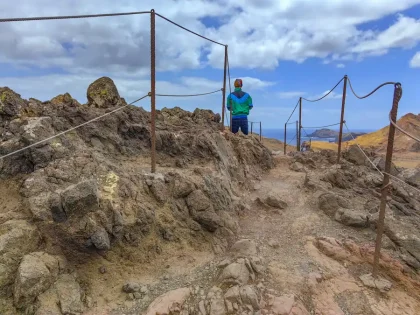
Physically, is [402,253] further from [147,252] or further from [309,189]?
[147,252]

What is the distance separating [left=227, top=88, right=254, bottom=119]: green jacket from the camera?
952 centimetres

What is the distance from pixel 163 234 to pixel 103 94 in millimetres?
3887

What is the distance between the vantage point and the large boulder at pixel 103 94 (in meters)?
7.34

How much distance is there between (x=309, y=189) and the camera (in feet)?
24.9

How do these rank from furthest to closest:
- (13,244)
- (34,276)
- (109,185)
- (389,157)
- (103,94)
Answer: (103,94) < (109,185) < (389,157) < (13,244) < (34,276)

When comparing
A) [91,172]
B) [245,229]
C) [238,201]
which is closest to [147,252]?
[91,172]

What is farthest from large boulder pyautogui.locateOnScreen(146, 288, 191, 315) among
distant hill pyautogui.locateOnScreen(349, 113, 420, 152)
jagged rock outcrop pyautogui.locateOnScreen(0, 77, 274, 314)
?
distant hill pyautogui.locateOnScreen(349, 113, 420, 152)

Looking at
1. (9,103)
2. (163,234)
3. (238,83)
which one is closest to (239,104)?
(238,83)

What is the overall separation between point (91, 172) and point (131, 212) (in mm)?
854

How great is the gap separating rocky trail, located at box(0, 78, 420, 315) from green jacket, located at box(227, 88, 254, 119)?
2.70 m

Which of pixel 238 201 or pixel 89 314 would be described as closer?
pixel 89 314

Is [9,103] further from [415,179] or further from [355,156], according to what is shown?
[415,179]

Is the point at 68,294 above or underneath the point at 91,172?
underneath

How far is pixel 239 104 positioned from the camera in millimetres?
9555
